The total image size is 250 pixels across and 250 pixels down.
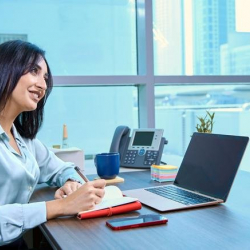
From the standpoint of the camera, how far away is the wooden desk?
33.5 inches

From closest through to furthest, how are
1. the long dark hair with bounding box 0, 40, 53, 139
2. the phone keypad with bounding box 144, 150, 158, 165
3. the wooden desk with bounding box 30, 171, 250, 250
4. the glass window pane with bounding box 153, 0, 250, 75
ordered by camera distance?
the wooden desk with bounding box 30, 171, 250, 250, the long dark hair with bounding box 0, 40, 53, 139, the phone keypad with bounding box 144, 150, 158, 165, the glass window pane with bounding box 153, 0, 250, 75

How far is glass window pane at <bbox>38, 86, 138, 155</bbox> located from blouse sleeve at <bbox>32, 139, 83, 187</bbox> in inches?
28.6

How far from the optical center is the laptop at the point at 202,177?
1186 millimetres

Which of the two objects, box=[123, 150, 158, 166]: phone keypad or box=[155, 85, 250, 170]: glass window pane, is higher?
box=[155, 85, 250, 170]: glass window pane

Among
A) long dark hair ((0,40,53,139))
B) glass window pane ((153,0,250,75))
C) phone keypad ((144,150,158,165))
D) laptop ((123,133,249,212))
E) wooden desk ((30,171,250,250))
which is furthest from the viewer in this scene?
glass window pane ((153,0,250,75))

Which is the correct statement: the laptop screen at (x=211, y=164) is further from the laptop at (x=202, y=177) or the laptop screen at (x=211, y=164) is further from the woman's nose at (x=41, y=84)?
the woman's nose at (x=41, y=84)

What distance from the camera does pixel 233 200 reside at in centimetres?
122

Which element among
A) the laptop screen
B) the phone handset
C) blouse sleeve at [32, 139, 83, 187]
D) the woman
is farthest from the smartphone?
the phone handset

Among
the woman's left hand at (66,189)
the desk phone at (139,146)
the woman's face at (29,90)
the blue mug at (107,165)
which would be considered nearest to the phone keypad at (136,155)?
the desk phone at (139,146)

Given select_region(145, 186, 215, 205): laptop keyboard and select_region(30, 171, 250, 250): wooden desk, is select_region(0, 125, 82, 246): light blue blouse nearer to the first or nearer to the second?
select_region(30, 171, 250, 250): wooden desk

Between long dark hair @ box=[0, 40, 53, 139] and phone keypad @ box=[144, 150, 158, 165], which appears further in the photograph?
phone keypad @ box=[144, 150, 158, 165]

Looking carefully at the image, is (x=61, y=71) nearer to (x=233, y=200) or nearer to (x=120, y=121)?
(x=120, y=121)

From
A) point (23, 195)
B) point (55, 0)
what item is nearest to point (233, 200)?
point (23, 195)

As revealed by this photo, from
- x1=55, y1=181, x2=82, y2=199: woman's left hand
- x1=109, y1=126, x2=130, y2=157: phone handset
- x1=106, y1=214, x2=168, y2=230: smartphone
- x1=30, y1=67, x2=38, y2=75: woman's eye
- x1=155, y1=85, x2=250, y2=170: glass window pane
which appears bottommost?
x1=106, y1=214, x2=168, y2=230: smartphone
